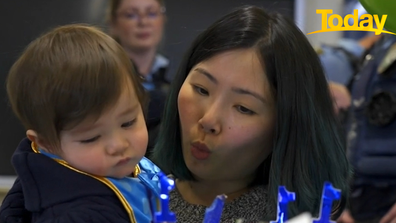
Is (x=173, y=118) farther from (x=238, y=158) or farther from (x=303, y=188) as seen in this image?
(x=303, y=188)

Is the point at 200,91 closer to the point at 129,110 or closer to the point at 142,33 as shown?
the point at 129,110

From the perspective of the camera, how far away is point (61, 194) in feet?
2.56

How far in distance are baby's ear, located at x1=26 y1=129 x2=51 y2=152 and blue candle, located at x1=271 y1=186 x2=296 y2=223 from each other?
35 cm

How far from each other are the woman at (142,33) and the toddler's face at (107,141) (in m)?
1.40

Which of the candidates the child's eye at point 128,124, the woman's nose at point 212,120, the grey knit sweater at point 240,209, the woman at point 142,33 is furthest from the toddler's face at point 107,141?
the woman at point 142,33

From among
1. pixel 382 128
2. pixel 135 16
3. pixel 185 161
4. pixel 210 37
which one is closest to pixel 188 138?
pixel 185 161

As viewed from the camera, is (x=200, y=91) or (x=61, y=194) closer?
(x=61, y=194)

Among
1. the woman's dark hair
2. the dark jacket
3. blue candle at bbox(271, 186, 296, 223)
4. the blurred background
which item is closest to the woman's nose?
the woman's dark hair

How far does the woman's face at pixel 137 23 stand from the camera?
228 cm

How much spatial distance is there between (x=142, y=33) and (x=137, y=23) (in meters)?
0.05

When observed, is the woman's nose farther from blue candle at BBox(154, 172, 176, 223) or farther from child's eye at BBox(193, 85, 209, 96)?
blue candle at BBox(154, 172, 176, 223)

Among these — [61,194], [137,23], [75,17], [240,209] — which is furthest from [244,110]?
[75,17]

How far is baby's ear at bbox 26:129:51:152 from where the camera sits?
0.80 m

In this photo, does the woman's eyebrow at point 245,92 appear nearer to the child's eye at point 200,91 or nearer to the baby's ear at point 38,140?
the child's eye at point 200,91
